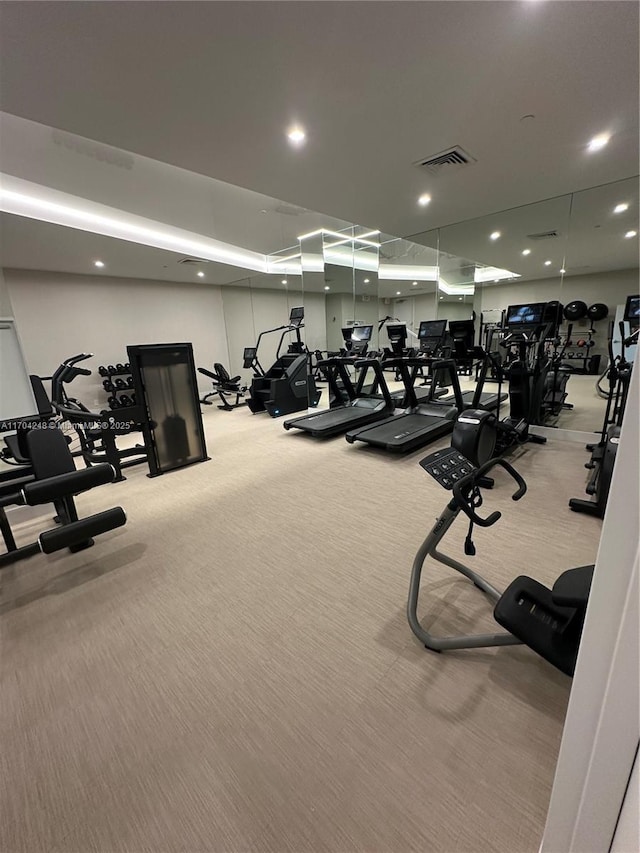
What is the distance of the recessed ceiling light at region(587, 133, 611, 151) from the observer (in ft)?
9.84

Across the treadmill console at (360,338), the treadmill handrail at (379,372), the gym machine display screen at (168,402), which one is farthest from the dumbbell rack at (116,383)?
the treadmill handrail at (379,372)

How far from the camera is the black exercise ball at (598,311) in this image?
8.52 metres

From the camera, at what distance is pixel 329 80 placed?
2262 millimetres

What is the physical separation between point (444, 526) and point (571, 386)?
8925 millimetres

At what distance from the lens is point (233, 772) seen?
1.22 metres

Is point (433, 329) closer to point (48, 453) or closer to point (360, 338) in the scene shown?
point (360, 338)

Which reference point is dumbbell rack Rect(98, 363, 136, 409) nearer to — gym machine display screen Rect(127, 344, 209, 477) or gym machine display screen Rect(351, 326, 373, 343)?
gym machine display screen Rect(127, 344, 209, 477)

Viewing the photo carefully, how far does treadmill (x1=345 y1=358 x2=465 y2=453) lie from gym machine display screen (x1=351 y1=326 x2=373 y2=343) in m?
1.39

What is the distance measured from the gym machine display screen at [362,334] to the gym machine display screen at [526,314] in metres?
2.44

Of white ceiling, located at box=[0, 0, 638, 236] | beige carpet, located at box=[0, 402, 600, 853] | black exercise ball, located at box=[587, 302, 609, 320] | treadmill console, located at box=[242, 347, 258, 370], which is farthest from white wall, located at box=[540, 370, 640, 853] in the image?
black exercise ball, located at box=[587, 302, 609, 320]

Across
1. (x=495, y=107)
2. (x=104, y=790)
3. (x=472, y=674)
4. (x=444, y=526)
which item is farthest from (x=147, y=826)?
(x=495, y=107)

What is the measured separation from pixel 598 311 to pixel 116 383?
40.1ft

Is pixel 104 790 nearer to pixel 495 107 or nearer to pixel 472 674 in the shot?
pixel 472 674

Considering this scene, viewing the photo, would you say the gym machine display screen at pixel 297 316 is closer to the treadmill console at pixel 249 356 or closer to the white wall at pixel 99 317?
the treadmill console at pixel 249 356
